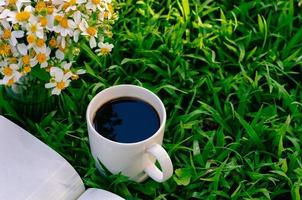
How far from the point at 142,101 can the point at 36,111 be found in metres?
0.25

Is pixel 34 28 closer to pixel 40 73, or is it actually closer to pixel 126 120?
pixel 40 73

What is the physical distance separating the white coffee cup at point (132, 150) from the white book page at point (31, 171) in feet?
0.23

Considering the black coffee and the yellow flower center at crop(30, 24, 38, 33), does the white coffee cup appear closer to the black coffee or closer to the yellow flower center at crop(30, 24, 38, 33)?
the black coffee

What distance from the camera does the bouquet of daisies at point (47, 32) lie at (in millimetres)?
938

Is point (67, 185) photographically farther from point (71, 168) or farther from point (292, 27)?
point (292, 27)

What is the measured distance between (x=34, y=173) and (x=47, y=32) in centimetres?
28

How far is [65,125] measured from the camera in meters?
1.20

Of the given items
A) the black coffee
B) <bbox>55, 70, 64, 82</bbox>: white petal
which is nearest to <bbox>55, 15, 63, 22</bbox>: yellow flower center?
<bbox>55, 70, 64, 82</bbox>: white petal

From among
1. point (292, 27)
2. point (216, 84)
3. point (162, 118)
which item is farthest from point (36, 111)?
point (292, 27)

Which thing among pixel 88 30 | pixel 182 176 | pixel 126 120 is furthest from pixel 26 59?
pixel 182 176

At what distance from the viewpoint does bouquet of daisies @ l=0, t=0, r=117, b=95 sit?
938mm

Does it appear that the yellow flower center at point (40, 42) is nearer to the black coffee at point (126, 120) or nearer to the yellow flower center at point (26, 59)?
the yellow flower center at point (26, 59)

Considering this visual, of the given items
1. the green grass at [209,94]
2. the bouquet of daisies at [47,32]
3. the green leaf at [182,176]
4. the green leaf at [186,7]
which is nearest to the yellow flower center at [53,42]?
the bouquet of daisies at [47,32]

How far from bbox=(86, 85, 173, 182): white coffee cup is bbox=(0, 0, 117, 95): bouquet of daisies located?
0.32 ft
